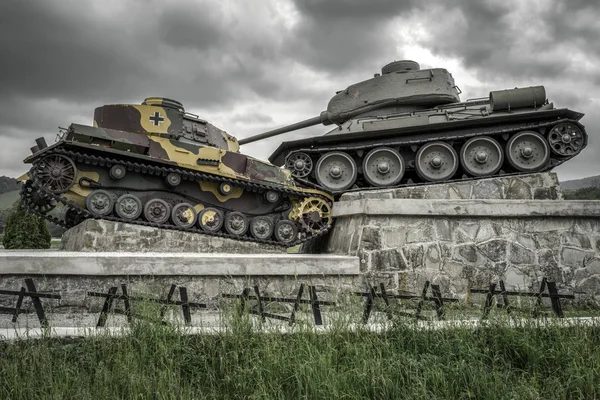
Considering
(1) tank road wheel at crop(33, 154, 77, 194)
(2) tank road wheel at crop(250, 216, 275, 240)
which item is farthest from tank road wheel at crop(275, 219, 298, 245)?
(1) tank road wheel at crop(33, 154, 77, 194)

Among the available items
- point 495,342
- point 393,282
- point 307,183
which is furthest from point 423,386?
point 307,183

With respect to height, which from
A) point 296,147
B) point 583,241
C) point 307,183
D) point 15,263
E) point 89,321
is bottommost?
point 89,321

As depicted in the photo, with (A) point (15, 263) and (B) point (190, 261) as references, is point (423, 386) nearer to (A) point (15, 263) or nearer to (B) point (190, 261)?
(B) point (190, 261)

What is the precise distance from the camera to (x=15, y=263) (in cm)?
554

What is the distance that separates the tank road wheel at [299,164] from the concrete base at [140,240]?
6.36ft

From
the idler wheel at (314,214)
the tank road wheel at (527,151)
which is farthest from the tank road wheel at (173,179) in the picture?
the tank road wheel at (527,151)

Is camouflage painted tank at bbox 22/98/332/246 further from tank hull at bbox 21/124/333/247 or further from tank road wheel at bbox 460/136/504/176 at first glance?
Result: tank road wheel at bbox 460/136/504/176

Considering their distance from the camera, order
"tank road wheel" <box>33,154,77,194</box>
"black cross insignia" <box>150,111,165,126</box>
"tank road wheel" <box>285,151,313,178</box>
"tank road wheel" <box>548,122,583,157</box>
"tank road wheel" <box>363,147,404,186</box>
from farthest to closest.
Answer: "tank road wheel" <box>285,151,313,178</box>, "black cross insignia" <box>150,111,165,126</box>, "tank road wheel" <box>363,147,404,186</box>, "tank road wheel" <box>548,122,583,157</box>, "tank road wheel" <box>33,154,77,194</box>

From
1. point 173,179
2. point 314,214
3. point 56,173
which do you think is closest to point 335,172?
point 314,214

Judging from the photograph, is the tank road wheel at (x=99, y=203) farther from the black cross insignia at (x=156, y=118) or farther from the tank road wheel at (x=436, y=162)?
the tank road wheel at (x=436, y=162)

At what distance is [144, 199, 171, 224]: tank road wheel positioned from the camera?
33.1ft

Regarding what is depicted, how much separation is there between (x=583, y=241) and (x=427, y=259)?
99.6 inches

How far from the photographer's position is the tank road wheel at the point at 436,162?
10.3 meters

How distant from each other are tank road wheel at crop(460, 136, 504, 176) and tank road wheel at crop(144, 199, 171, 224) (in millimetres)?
6493
